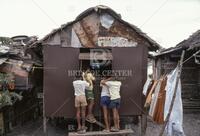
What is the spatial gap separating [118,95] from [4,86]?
411 centimetres

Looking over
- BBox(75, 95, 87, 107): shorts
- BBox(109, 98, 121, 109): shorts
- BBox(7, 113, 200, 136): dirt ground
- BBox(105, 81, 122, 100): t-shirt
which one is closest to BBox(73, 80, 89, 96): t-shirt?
BBox(75, 95, 87, 107): shorts

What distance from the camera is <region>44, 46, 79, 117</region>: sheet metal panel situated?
11.0m

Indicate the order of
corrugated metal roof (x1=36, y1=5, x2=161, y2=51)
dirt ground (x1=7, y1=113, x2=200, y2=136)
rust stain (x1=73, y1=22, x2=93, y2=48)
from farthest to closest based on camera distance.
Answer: rust stain (x1=73, y1=22, x2=93, y2=48)
corrugated metal roof (x1=36, y1=5, x2=161, y2=51)
dirt ground (x1=7, y1=113, x2=200, y2=136)

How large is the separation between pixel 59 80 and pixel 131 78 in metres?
2.56

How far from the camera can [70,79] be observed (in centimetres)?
1104

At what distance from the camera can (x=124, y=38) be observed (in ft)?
40.3

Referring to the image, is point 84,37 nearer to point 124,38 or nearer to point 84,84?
point 124,38

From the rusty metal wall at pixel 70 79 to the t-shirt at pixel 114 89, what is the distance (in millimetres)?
799

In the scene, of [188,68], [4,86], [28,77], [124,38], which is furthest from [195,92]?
[4,86]

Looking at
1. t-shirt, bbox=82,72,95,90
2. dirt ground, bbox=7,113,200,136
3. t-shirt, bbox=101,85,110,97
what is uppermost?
t-shirt, bbox=82,72,95,90

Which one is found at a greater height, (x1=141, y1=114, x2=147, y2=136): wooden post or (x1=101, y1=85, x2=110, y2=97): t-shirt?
(x1=101, y1=85, x2=110, y2=97): t-shirt

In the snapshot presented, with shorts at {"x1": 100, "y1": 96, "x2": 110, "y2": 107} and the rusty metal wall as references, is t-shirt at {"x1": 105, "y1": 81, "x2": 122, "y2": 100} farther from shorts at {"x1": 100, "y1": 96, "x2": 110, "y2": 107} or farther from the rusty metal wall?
the rusty metal wall

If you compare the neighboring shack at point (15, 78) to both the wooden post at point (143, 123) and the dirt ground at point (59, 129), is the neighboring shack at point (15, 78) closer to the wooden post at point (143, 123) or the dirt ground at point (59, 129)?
the dirt ground at point (59, 129)

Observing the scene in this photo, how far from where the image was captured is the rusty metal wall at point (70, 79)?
1098 centimetres
